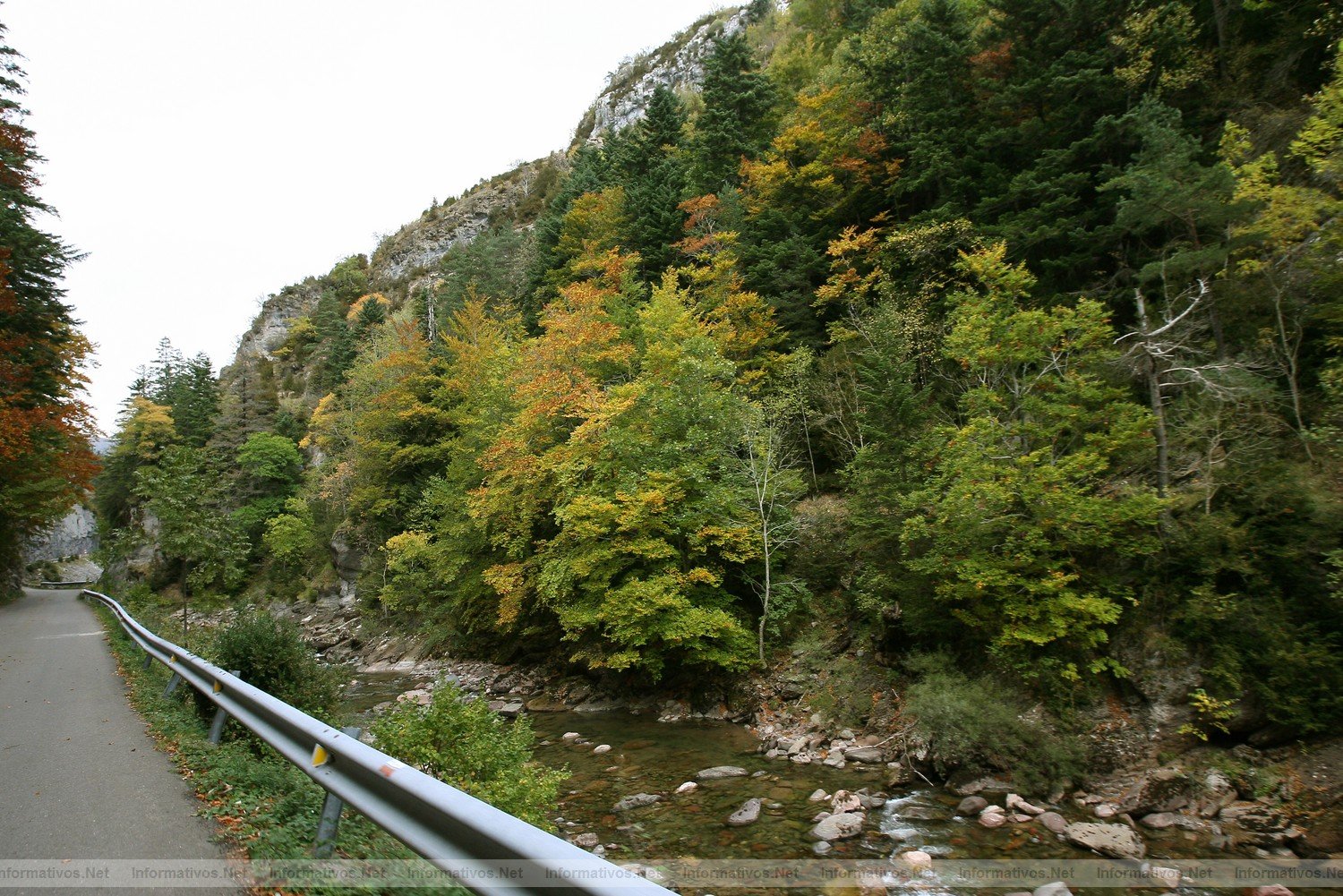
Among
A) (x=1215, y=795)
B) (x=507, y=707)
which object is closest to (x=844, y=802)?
(x=1215, y=795)

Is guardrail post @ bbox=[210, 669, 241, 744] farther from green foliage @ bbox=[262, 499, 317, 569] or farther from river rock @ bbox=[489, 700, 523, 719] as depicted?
green foliage @ bbox=[262, 499, 317, 569]

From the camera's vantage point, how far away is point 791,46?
40281mm

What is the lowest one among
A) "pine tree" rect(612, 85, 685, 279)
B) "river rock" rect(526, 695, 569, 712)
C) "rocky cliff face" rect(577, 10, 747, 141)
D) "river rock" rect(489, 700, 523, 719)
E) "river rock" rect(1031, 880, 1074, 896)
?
"river rock" rect(526, 695, 569, 712)

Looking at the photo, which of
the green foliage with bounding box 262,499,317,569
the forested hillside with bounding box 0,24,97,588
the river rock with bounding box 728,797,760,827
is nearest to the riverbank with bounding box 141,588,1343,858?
the river rock with bounding box 728,797,760,827

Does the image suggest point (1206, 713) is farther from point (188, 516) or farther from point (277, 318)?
point (277, 318)

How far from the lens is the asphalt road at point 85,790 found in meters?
3.57

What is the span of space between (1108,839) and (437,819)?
9.93m

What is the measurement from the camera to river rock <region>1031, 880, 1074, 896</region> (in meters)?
7.29

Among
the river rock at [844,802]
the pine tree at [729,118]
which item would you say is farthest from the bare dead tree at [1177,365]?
the pine tree at [729,118]

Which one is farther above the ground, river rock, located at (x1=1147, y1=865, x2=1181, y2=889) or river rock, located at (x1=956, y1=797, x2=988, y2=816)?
river rock, located at (x1=1147, y1=865, x2=1181, y2=889)

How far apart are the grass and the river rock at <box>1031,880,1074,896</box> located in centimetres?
772

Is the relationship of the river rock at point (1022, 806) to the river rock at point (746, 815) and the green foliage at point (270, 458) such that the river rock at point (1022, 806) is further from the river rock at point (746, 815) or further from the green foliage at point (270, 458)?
the green foliage at point (270, 458)

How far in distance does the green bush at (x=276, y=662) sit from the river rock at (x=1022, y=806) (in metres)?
10.4

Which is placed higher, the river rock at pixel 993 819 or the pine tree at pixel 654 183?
the pine tree at pixel 654 183
